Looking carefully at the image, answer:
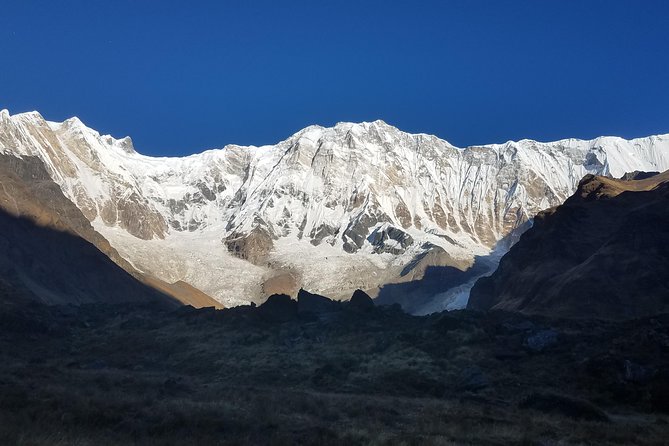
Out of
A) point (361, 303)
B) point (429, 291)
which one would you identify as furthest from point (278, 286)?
point (361, 303)

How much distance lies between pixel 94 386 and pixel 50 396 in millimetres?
6042

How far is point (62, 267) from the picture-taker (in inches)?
4668

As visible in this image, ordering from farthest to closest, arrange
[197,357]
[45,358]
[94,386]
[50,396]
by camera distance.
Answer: [197,357]
[45,358]
[94,386]
[50,396]

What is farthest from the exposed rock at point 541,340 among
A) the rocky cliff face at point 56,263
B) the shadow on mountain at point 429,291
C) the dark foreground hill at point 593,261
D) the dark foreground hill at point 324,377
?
the shadow on mountain at point 429,291

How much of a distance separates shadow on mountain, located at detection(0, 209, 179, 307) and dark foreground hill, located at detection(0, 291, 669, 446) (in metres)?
37.1

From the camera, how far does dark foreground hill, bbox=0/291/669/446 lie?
64.6 feet

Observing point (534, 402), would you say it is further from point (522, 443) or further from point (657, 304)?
point (657, 304)

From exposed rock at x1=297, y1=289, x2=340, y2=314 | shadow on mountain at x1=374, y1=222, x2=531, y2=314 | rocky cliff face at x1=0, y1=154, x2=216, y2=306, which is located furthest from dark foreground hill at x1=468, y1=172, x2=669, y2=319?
rocky cliff face at x1=0, y1=154, x2=216, y2=306

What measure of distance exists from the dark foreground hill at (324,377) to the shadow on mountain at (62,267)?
37.1m

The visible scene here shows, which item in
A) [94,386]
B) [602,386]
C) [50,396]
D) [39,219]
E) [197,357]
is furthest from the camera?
[39,219]

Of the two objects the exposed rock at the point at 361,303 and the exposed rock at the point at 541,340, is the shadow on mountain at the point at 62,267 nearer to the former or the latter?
the exposed rock at the point at 361,303

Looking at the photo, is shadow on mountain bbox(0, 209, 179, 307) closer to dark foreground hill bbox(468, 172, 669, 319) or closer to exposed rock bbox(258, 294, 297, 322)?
exposed rock bbox(258, 294, 297, 322)

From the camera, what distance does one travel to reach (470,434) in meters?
20.3

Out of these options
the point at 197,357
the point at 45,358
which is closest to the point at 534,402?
the point at 197,357
